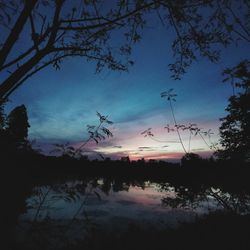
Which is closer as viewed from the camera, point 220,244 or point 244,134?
point 220,244

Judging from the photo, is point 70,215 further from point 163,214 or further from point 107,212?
point 163,214

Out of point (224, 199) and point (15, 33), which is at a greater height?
point (15, 33)

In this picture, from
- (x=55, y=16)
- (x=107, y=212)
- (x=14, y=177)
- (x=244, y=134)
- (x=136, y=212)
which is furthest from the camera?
(x=244, y=134)

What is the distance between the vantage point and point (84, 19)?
6180mm

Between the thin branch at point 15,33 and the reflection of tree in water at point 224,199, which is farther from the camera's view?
the reflection of tree in water at point 224,199

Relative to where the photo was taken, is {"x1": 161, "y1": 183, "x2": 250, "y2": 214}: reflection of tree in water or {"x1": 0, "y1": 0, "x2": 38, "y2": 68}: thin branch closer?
{"x1": 0, "y1": 0, "x2": 38, "y2": 68}: thin branch

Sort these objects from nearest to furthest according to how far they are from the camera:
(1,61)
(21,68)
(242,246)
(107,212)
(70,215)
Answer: (1,61) → (21,68) → (242,246) → (70,215) → (107,212)

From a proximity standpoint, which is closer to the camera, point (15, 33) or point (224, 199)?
point (15, 33)

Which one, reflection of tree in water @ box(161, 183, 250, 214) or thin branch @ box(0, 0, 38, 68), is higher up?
thin branch @ box(0, 0, 38, 68)

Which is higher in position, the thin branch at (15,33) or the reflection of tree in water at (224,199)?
the thin branch at (15,33)

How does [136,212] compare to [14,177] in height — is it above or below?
below

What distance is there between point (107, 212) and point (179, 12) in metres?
19.2

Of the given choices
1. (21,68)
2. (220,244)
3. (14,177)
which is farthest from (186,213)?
(21,68)

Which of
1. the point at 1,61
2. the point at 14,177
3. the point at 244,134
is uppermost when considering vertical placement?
the point at 244,134
